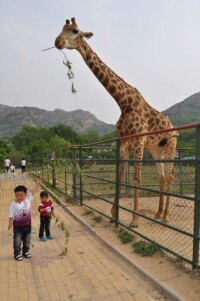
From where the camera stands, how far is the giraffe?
6.66 m

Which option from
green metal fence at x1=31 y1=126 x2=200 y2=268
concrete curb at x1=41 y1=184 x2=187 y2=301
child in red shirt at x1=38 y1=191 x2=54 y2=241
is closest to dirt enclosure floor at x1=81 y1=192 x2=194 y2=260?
green metal fence at x1=31 y1=126 x2=200 y2=268

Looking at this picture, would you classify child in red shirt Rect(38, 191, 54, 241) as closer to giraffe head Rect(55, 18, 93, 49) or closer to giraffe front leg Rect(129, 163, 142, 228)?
giraffe front leg Rect(129, 163, 142, 228)

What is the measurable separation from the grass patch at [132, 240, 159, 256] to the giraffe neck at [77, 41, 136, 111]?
2.91m

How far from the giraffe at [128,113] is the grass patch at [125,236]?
0.83 metres

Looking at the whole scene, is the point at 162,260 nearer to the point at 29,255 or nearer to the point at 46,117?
the point at 29,255

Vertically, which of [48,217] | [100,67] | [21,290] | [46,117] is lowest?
[21,290]

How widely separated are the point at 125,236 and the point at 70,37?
3851 millimetres

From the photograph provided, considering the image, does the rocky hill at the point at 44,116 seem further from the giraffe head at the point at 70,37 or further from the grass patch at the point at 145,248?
the grass patch at the point at 145,248

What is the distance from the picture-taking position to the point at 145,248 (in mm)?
4895

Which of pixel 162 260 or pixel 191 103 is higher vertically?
pixel 191 103

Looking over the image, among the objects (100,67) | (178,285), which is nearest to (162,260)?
(178,285)

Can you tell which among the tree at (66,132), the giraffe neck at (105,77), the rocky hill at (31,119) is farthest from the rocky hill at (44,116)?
the giraffe neck at (105,77)

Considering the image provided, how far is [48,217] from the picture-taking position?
19.2 ft

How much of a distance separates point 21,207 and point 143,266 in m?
1.86
